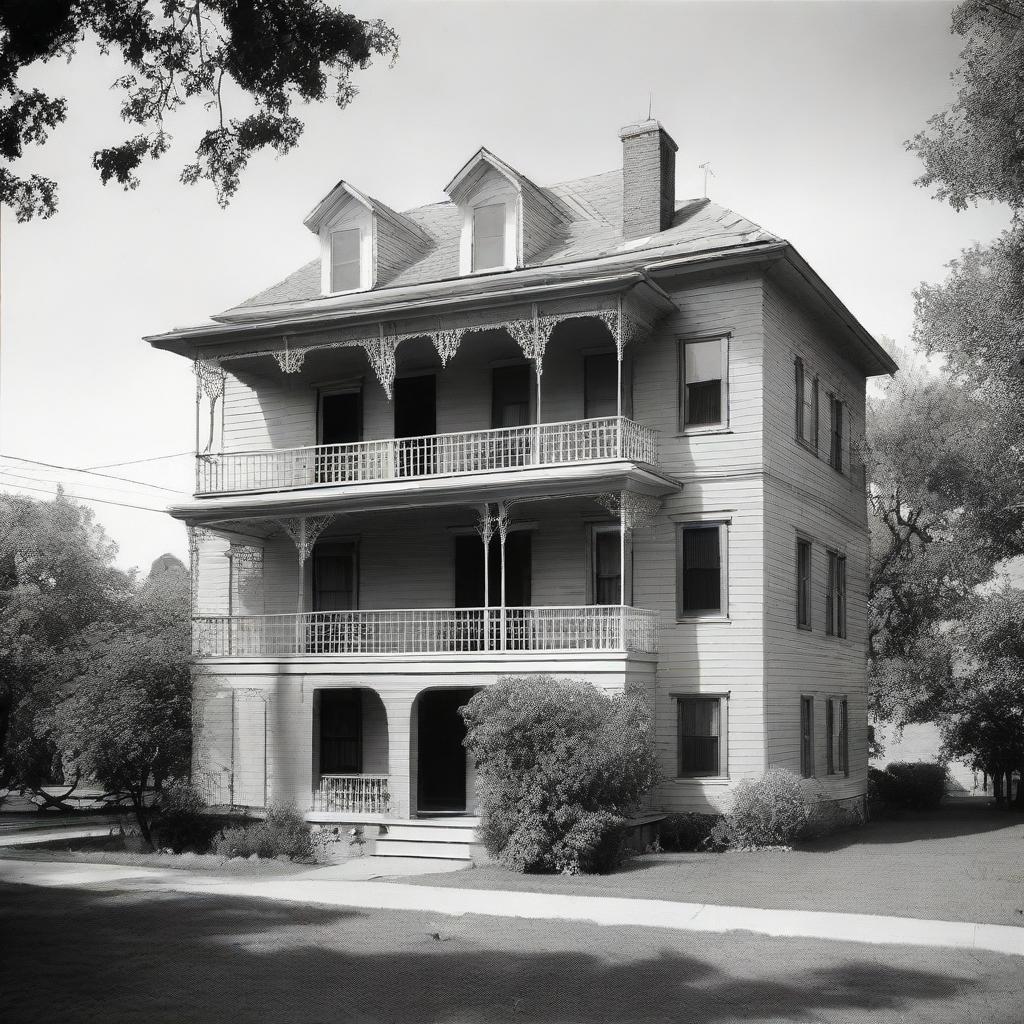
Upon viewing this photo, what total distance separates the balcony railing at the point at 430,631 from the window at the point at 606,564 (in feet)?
1.01

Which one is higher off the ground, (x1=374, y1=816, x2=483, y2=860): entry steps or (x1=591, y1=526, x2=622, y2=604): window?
(x1=591, y1=526, x2=622, y2=604): window

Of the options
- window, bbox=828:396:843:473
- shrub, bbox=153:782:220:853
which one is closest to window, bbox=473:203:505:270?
window, bbox=828:396:843:473

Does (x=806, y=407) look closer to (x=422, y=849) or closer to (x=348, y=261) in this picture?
(x=348, y=261)

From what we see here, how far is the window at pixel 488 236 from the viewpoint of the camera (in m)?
27.4

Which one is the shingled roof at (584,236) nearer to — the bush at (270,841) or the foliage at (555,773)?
the foliage at (555,773)

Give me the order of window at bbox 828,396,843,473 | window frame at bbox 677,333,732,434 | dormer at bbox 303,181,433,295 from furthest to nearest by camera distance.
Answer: window at bbox 828,396,843,473
dormer at bbox 303,181,433,295
window frame at bbox 677,333,732,434

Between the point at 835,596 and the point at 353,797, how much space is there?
11.8 meters

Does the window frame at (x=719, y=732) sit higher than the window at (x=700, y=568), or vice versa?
the window at (x=700, y=568)

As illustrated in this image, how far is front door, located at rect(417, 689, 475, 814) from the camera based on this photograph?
86.2 ft

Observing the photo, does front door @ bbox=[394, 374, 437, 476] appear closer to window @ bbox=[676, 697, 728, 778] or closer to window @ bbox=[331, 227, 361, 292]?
window @ bbox=[331, 227, 361, 292]

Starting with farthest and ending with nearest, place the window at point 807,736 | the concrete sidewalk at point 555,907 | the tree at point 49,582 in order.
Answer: the tree at point 49,582 < the window at point 807,736 < the concrete sidewalk at point 555,907

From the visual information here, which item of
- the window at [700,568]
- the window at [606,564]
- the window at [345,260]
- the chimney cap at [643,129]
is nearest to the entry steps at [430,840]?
the window at [606,564]

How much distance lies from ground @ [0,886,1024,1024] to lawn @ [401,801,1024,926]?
294 centimetres

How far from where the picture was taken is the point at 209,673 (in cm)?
2581
